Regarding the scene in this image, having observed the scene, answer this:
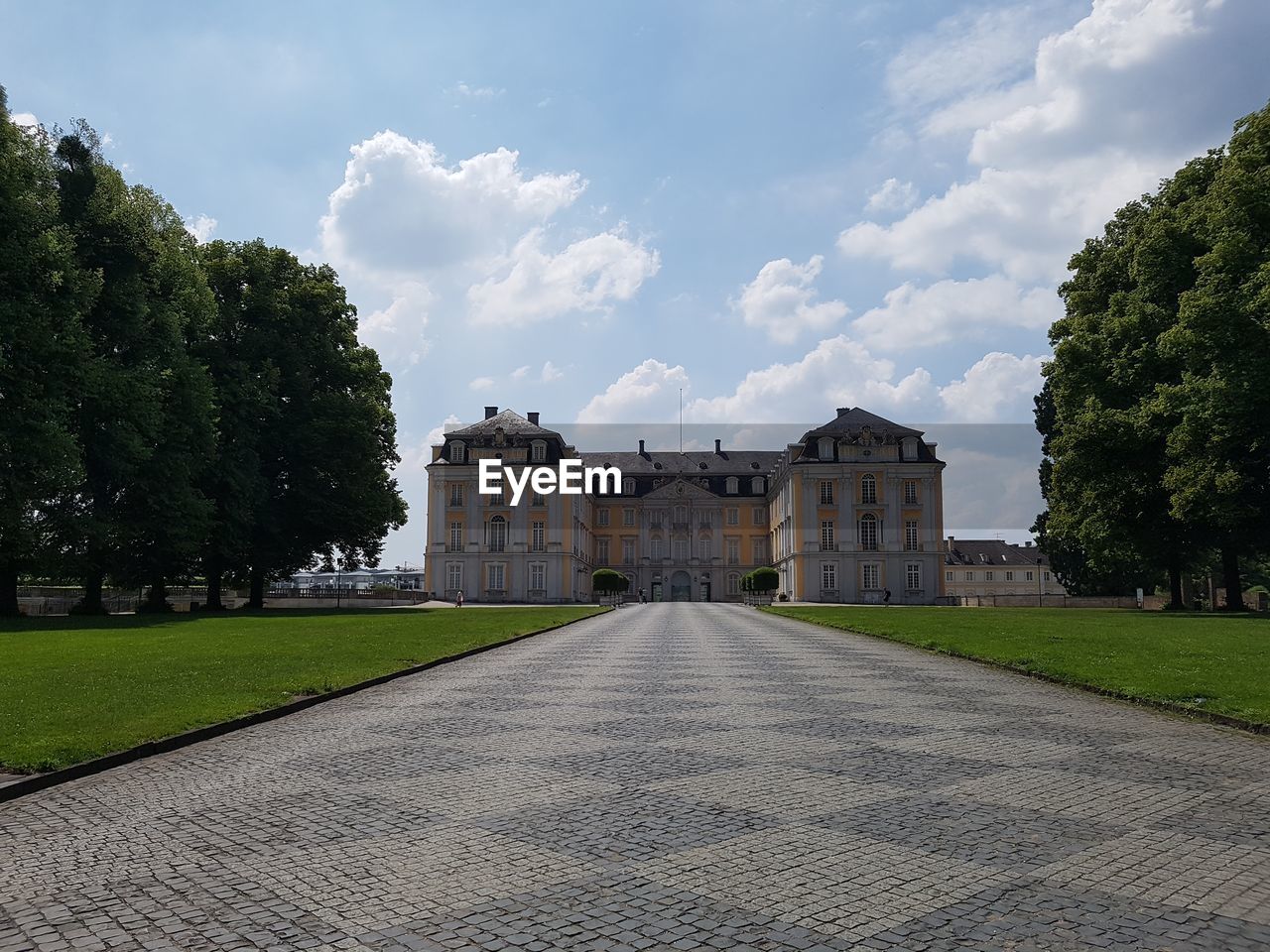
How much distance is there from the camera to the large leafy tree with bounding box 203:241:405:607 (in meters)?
42.0

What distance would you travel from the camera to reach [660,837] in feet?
19.6

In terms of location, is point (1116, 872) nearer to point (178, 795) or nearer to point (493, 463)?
point (178, 795)

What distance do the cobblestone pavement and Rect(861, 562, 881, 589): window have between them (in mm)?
73513

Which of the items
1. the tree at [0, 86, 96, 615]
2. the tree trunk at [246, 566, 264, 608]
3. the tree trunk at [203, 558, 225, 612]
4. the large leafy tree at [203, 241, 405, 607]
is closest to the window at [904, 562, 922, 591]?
the large leafy tree at [203, 241, 405, 607]

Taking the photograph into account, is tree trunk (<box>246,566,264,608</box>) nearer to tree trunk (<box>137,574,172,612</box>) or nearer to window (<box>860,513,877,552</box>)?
tree trunk (<box>137,574,172,612</box>)

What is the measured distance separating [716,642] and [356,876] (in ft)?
69.0

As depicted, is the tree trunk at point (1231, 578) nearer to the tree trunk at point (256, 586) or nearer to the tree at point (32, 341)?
the tree trunk at point (256, 586)

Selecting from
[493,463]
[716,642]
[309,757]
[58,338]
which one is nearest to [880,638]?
[716,642]

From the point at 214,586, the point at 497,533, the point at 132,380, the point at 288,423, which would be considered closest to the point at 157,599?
the point at 214,586

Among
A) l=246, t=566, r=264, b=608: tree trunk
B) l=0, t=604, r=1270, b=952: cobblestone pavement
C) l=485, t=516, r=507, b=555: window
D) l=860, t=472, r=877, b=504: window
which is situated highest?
l=860, t=472, r=877, b=504: window

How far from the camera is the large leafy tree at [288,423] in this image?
4197 cm

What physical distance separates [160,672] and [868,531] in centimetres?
7369

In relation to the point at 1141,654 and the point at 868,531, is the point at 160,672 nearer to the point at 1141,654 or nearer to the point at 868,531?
the point at 1141,654

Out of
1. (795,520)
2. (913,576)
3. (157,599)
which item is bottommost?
A: (157,599)
